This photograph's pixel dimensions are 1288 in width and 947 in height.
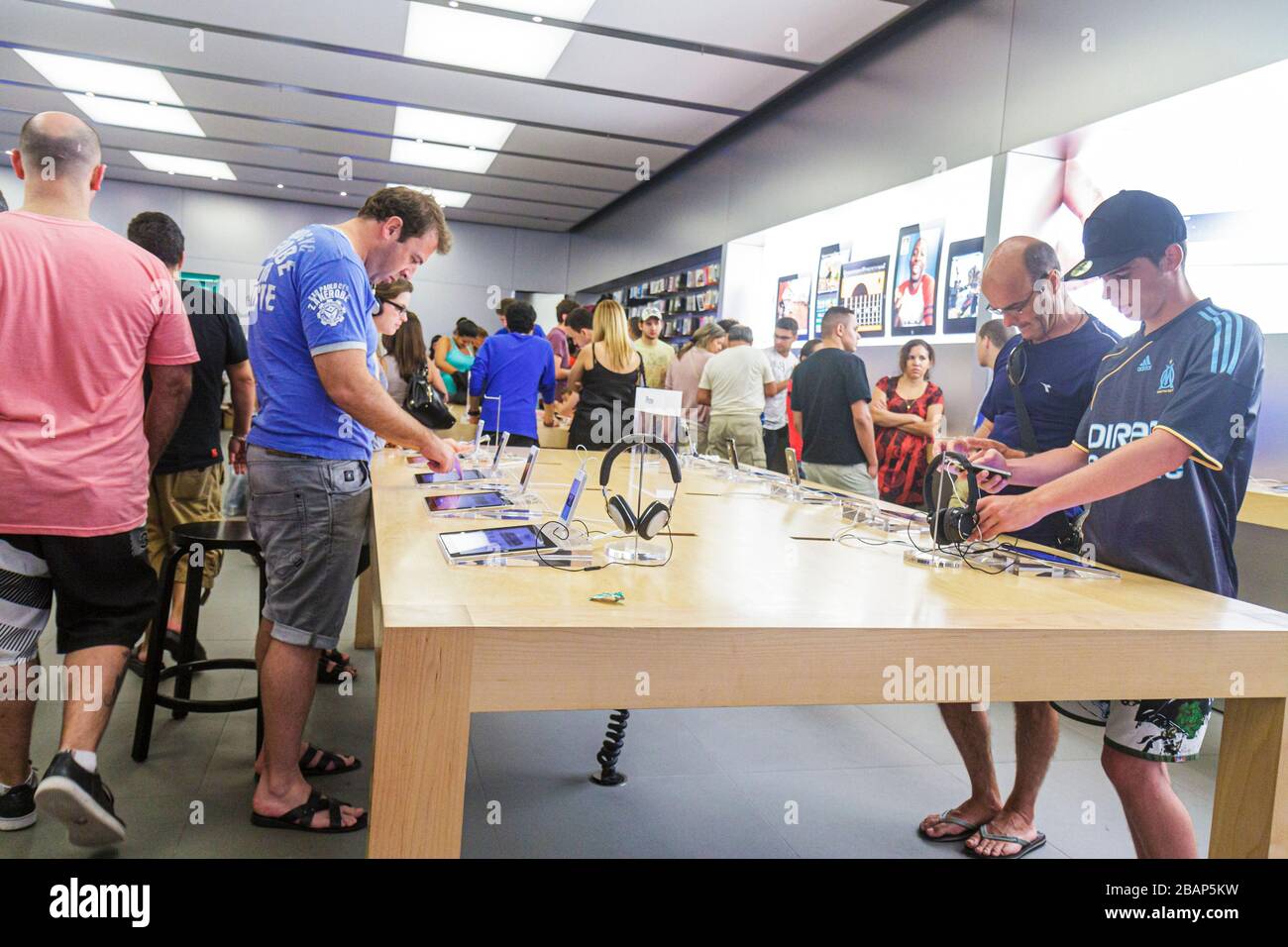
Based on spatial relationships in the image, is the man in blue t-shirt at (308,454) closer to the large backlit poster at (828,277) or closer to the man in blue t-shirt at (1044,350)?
the man in blue t-shirt at (1044,350)

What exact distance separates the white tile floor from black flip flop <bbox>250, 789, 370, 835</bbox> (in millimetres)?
22

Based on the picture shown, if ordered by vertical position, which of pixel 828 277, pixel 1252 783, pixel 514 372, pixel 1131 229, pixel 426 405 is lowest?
pixel 1252 783

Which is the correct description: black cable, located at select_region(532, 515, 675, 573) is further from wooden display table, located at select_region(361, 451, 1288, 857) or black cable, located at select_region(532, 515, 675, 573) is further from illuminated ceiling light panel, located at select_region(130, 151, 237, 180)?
illuminated ceiling light panel, located at select_region(130, 151, 237, 180)

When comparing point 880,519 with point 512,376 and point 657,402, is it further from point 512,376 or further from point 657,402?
point 512,376

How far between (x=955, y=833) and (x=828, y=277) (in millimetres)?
4999

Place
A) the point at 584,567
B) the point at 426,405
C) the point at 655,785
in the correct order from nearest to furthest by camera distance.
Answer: the point at 584,567, the point at 655,785, the point at 426,405

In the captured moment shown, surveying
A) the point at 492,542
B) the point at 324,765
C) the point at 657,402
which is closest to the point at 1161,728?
the point at 492,542

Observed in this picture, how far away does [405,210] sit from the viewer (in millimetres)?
2215

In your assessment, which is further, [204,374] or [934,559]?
[204,374]

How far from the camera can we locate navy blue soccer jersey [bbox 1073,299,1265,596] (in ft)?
5.34

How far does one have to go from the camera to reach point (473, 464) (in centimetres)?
308

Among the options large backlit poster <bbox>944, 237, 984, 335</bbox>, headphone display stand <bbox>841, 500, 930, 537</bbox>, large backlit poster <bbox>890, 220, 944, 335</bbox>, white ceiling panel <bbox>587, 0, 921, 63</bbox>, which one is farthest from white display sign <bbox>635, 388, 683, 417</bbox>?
white ceiling panel <bbox>587, 0, 921, 63</bbox>
